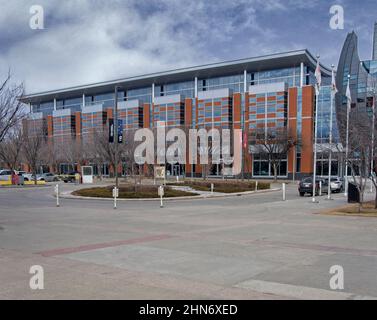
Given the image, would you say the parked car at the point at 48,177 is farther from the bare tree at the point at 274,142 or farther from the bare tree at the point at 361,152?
the bare tree at the point at 361,152

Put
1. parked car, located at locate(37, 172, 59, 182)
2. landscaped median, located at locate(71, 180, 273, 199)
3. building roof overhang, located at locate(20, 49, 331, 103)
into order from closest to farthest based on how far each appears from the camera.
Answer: landscaped median, located at locate(71, 180, 273, 199) → parked car, located at locate(37, 172, 59, 182) → building roof overhang, located at locate(20, 49, 331, 103)

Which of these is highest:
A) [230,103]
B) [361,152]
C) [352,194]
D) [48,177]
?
[230,103]

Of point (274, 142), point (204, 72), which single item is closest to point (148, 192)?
point (274, 142)

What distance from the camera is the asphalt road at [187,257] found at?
651 cm

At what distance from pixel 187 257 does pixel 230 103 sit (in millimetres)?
69884

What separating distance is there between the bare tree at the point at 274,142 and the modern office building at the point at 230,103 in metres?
1.45

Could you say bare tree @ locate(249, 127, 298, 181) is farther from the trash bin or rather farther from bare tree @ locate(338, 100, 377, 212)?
the trash bin

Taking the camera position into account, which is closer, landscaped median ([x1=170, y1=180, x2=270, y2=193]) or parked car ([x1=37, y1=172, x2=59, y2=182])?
landscaped median ([x1=170, y1=180, x2=270, y2=193])

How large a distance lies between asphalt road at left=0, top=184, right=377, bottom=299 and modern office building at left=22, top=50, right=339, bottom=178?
46.6 meters

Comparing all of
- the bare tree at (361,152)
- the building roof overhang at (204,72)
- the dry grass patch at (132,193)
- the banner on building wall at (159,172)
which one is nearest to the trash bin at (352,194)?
the bare tree at (361,152)

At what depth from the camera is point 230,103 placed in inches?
3049

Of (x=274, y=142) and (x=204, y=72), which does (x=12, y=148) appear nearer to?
(x=274, y=142)

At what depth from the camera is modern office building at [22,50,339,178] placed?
228ft

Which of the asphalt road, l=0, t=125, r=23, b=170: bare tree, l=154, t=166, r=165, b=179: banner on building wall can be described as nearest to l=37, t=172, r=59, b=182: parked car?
l=0, t=125, r=23, b=170: bare tree
